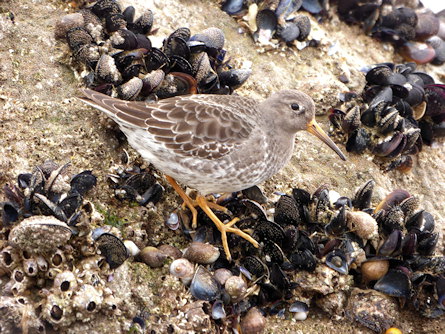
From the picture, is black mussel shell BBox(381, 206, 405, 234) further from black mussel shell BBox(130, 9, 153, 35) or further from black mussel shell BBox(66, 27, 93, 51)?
black mussel shell BBox(66, 27, 93, 51)

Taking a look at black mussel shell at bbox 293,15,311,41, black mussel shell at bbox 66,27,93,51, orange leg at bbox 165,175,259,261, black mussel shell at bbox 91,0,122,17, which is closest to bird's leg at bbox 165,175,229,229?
orange leg at bbox 165,175,259,261

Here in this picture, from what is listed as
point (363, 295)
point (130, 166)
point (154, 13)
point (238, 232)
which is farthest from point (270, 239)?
point (154, 13)

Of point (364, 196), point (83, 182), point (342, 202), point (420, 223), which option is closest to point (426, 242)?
point (420, 223)

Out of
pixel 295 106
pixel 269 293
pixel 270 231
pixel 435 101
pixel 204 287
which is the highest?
pixel 295 106

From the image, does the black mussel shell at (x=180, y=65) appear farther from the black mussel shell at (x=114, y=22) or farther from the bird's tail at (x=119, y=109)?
the bird's tail at (x=119, y=109)

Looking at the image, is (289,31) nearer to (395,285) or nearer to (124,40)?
(124,40)

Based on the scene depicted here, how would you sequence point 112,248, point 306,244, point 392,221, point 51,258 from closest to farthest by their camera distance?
point 51,258 → point 112,248 → point 306,244 → point 392,221

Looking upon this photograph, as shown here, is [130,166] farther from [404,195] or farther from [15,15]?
[404,195]
